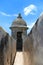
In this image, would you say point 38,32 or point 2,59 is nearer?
point 38,32

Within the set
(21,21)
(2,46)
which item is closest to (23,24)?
(21,21)

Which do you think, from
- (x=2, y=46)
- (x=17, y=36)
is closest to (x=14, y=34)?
(x=17, y=36)

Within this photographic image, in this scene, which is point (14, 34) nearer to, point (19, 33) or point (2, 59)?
point (19, 33)

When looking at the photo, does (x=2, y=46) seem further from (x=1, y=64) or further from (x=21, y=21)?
(x=21, y=21)

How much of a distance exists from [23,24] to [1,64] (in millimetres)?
16066

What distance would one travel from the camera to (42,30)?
436cm

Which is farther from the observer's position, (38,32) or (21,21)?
(21,21)

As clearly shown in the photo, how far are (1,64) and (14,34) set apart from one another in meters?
15.4

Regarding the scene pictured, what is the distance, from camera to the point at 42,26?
4348 millimetres

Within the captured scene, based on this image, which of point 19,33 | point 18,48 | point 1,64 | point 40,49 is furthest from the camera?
point 19,33

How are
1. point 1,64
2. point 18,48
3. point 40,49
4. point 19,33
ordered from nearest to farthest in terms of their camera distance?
1. point 40,49
2. point 1,64
3. point 18,48
4. point 19,33

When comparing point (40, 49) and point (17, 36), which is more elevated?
point (17, 36)

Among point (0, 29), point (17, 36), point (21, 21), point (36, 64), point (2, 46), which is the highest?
point (21, 21)

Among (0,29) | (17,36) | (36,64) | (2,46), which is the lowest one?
(36,64)
